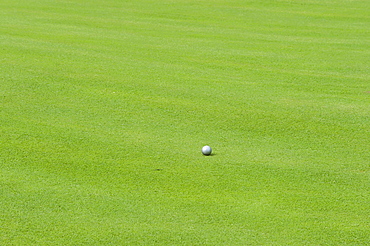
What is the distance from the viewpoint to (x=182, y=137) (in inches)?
319

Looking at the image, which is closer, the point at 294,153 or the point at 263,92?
the point at 294,153

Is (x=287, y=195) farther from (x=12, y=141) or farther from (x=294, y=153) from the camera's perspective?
(x=12, y=141)

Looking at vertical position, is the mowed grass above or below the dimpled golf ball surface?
below

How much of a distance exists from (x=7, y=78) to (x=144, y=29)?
19.4ft

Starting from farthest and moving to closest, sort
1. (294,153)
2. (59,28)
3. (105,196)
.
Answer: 1. (59,28)
2. (294,153)
3. (105,196)

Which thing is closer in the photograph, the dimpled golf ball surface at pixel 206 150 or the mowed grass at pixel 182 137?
the mowed grass at pixel 182 137

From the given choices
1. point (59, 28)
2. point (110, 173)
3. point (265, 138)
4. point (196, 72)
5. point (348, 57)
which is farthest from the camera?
point (59, 28)

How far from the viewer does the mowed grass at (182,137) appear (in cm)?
587

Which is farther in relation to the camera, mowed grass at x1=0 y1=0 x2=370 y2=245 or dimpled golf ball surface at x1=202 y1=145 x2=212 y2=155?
dimpled golf ball surface at x1=202 y1=145 x2=212 y2=155

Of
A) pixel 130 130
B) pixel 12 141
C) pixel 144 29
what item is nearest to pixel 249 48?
pixel 144 29

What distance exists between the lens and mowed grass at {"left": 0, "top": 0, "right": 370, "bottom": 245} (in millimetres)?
5871

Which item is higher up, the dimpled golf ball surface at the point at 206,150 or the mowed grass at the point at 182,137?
the dimpled golf ball surface at the point at 206,150

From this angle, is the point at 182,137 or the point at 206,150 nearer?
the point at 206,150

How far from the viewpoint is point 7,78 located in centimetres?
1062
